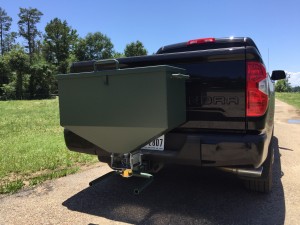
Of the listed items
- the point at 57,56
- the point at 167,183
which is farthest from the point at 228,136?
the point at 57,56

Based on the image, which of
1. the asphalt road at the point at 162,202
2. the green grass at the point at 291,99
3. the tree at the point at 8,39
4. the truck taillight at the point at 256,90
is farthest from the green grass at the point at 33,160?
the tree at the point at 8,39

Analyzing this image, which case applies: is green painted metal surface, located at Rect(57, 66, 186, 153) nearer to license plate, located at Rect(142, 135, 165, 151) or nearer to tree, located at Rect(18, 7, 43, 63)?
license plate, located at Rect(142, 135, 165, 151)

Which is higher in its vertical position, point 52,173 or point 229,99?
point 229,99

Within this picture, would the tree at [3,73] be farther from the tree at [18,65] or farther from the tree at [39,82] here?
the tree at [39,82]

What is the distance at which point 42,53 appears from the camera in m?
65.0

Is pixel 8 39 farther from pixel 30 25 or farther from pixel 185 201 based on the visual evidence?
pixel 185 201

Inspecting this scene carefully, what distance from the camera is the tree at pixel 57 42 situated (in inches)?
2532

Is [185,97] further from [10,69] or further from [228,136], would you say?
[10,69]

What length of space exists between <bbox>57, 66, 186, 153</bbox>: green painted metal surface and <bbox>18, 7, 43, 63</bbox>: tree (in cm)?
7413

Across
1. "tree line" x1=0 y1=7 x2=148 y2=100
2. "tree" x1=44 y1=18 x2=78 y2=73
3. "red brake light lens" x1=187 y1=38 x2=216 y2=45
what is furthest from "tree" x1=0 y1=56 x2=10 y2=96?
"red brake light lens" x1=187 y1=38 x2=216 y2=45

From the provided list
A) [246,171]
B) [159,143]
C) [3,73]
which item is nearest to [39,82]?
[3,73]

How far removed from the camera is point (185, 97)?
322 centimetres

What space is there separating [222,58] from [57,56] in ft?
215

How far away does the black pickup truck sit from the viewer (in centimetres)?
298
